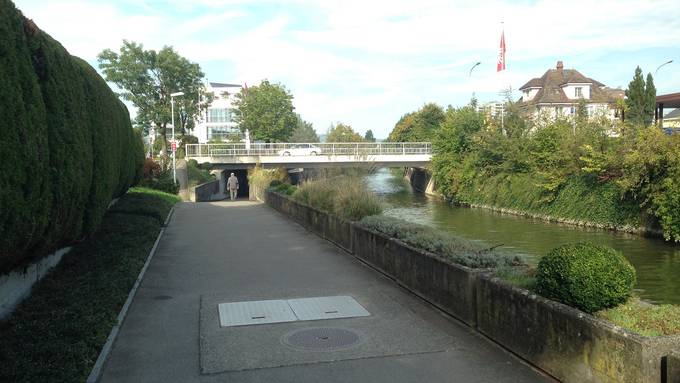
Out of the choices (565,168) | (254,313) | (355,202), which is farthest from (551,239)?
(254,313)

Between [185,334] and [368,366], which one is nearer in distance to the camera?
[368,366]

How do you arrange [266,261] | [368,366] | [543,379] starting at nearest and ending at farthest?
[543,379] → [368,366] → [266,261]

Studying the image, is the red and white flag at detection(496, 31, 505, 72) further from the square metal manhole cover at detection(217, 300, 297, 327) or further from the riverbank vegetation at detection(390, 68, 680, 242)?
the square metal manhole cover at detection(217, 300, 297, 327)

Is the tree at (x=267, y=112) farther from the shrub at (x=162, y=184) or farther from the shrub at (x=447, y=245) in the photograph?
the shrub at (x=447, y=245)

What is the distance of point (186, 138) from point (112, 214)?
50635mm

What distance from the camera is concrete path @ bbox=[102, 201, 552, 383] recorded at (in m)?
5.68

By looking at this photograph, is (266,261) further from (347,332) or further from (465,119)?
(465,119)

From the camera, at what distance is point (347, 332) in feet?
23.0

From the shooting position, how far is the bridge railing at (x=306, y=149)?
51191mm

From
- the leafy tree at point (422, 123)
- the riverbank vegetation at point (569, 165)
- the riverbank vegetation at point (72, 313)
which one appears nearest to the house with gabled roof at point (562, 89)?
the riverbank vegetation at point (569, 165)

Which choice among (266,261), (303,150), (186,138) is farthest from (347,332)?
(186,138)

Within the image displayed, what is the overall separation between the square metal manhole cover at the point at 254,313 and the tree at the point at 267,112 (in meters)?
58.6

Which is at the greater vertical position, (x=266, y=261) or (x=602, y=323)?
(x=602, y=323)

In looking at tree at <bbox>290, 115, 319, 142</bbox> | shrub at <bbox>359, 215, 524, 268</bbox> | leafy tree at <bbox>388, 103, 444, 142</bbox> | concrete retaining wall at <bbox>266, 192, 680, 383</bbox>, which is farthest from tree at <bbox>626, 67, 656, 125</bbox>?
tree at <bbox>290, 115, 319, 142</bbox>
